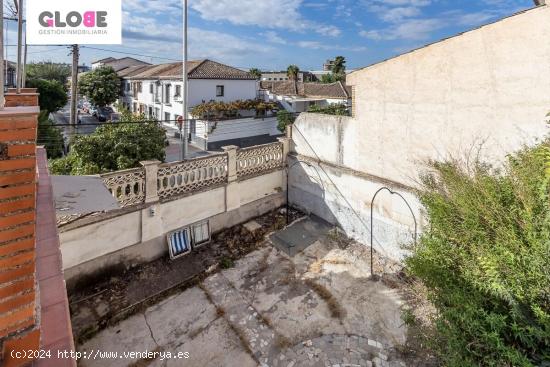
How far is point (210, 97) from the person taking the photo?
1307 inches

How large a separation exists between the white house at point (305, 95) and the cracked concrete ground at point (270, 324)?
31648mm

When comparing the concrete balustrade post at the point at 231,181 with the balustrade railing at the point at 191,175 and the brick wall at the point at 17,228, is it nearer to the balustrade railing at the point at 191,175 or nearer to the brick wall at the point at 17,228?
the balustrade railing at the point at 191,175

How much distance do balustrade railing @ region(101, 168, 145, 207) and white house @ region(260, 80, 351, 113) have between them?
103 feet

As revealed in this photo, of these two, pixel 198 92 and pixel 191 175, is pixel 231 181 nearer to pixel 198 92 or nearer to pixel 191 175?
pixel 191 175

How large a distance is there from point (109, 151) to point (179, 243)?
20.2 feet

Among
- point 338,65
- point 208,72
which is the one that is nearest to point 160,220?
point 208,72

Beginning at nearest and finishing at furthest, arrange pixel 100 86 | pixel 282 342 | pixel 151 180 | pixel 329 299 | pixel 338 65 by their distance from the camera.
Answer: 1. pixel 282 342
2. pixel 329 299
3. pixel 151 180
4. pixel 100 86
5. pixel 338 65

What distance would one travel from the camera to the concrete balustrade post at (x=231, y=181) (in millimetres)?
11914

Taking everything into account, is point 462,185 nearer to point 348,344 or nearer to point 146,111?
point 348,344

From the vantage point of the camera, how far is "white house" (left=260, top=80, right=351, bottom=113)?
40.6m

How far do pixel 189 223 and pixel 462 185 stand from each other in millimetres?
8261

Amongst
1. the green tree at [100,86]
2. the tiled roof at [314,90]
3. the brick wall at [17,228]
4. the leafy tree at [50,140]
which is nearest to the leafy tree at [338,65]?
the tiled roof at [314,90]

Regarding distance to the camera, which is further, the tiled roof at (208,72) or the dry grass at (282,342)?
the tiled roof at (208,72)

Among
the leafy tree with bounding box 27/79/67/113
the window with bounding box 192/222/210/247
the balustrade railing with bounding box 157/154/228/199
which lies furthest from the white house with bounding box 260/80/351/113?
the window with bounding box 192/222/210/247
